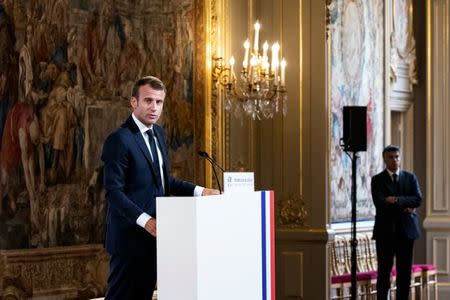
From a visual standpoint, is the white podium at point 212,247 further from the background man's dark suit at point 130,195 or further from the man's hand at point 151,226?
the background man's dark suit at point 130,195

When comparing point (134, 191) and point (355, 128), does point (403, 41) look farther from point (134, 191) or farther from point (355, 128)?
point (134, 191)

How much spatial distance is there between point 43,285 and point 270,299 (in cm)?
300

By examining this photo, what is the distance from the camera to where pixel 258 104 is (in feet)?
32.0

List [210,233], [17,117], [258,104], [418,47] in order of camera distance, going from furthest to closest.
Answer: [418,47], [258,104], [17,117], [210,233]

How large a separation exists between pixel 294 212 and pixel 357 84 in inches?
Answer: 111

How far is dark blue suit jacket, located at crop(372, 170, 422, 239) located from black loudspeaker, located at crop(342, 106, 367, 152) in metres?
0.71

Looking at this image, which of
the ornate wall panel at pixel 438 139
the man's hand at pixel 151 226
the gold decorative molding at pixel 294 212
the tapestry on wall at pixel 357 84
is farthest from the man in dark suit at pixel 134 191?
the ornate wall panel at pixel 438 139

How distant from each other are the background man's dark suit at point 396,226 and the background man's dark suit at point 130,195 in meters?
5.59

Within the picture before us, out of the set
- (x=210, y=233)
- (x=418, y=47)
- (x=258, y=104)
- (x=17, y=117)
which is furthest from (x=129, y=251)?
(x=418, y=47)

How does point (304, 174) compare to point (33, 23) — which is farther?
point (304, 174)

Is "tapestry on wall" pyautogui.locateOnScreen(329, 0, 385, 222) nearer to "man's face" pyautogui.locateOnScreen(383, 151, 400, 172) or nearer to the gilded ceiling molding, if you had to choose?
the gilded ceiling molding

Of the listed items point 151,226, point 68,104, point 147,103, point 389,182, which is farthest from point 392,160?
→ point 151,226

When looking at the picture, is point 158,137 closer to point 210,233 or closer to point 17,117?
point 210,233

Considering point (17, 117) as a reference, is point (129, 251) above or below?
below
